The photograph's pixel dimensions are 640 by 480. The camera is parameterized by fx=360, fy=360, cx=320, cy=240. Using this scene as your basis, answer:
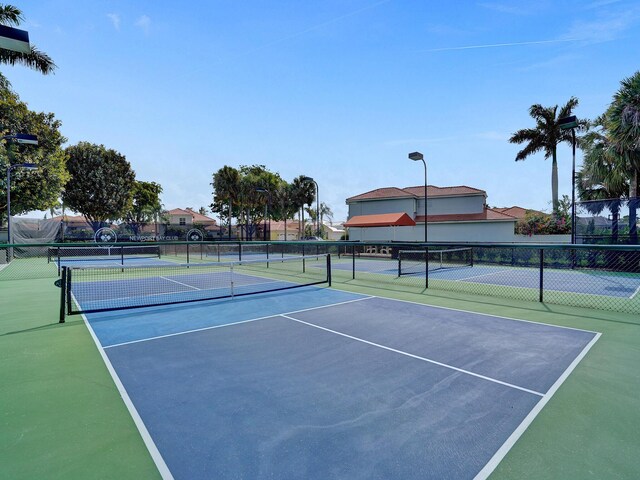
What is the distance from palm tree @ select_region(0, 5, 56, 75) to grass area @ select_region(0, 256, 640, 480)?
22.6 metres

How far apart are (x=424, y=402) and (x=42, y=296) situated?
13098 mm

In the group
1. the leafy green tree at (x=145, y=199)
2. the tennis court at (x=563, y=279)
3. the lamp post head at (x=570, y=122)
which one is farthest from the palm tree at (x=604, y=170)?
the leafy green tree at (x=145, y=199)

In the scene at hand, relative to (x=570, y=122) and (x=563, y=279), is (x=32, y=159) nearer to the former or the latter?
(x=570, y=122)

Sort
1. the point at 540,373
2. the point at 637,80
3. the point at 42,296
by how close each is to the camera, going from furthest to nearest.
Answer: the point at 637,80, the point at 42,296, the point at 540,373

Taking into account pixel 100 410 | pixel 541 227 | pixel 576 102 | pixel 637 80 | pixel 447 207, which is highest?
pixel 576 102

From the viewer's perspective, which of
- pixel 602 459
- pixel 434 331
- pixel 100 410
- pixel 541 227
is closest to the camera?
pixel 602 459

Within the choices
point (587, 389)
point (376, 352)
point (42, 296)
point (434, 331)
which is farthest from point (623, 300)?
point (42, 296)

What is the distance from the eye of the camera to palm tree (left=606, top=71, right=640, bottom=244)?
16.5 metres

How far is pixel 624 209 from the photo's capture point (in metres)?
17.6

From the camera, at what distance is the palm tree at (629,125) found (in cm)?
1655

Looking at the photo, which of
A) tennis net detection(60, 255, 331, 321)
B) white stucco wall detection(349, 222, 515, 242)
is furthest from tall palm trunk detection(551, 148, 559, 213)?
tennis net detection(60, 255, 331, 321)

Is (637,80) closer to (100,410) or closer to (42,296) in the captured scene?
(100,410)

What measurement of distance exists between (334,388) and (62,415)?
324 centimetres

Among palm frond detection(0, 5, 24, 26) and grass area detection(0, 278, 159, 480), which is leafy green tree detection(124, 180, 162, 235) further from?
grass area detection(0, 278, 159, 480)
